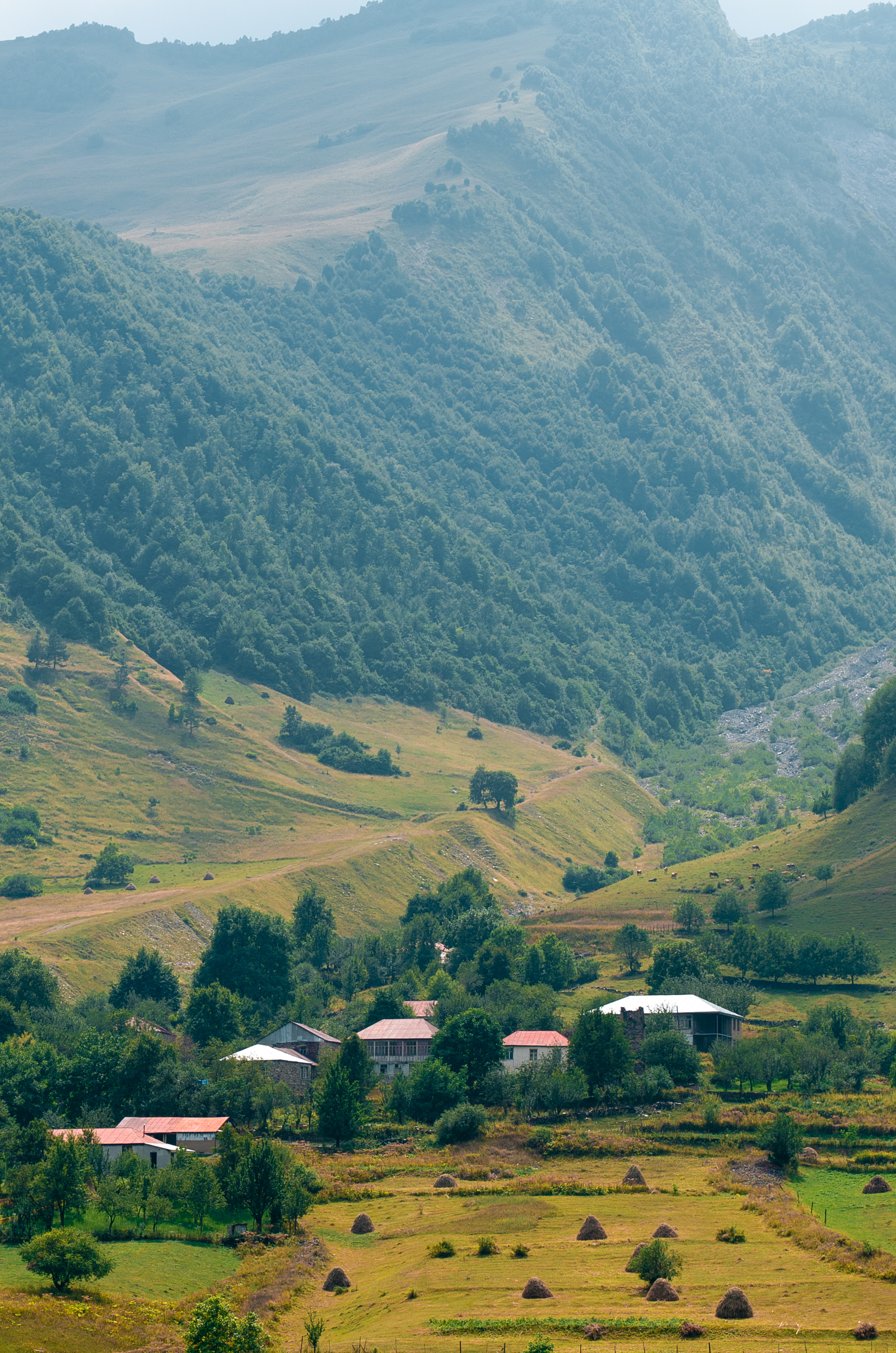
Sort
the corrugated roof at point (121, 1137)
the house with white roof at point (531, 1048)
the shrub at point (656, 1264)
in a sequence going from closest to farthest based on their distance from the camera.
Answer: the shrub at point (656, 1264) → the corrugated roof at point (121, 1137) → the house with white roof at point (531, 1048)

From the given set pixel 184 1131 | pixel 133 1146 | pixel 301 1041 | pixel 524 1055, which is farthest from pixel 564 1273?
pixel 301 1041

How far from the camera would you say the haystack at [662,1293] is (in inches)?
2736

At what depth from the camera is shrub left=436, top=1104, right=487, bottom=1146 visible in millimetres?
108938

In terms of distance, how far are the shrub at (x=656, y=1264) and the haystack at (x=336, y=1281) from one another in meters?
15.3

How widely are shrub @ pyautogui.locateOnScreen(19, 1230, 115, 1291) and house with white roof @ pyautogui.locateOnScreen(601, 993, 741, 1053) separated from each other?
6403 centimetres

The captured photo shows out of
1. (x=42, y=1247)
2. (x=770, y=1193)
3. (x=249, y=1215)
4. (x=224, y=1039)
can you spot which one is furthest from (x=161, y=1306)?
(x=224, y=1039)

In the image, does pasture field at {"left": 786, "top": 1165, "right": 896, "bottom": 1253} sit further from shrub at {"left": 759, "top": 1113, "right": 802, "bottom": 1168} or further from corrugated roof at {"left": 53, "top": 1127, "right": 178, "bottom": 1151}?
corrugated roof at {"left": 53, "top": 1127, "right": 178, "bottom": 1151}

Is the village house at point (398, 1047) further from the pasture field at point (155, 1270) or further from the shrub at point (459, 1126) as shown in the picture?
the pasture field at point (155, 1270)

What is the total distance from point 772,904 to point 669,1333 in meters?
115

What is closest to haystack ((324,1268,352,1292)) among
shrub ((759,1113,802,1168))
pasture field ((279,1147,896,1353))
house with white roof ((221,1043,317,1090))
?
pasture field ((279,1147,896,1353))

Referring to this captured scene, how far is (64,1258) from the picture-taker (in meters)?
74.8

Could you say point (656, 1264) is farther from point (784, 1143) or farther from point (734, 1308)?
point (784, 1143)

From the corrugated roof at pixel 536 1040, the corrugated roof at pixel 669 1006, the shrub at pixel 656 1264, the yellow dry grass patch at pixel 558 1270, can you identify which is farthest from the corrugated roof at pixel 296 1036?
the shrub at pixel 656 1264

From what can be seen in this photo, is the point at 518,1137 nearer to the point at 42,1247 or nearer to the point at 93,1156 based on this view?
the point at 93,1156
